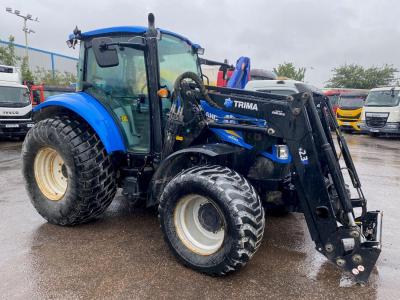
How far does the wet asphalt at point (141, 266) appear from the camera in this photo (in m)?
2.85

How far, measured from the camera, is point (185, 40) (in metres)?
4.26

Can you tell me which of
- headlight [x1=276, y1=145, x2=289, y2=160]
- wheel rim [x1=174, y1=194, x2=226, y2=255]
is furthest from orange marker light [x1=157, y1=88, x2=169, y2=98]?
headlight [x1=276, y1=145, x2=289, y2=160]

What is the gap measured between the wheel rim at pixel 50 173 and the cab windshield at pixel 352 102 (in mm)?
17437

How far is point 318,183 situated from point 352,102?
58.2ft

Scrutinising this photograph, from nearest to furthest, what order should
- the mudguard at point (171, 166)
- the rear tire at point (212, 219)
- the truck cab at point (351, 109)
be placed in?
the rear tire at point (212, 219) → the mudguard at point (171, 166) → the truck cab at point (351, 109)

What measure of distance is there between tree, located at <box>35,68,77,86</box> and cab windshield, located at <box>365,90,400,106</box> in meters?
18.7

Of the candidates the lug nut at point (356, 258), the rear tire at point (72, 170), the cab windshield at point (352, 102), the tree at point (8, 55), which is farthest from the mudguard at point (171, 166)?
the tree at point (8, 55)

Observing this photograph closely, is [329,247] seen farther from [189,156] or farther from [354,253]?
[189,156]

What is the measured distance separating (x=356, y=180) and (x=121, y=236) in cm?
247

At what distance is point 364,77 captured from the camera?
4016cm

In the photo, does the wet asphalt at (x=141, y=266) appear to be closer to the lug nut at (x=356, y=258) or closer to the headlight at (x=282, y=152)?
the lug nut at (x=356, y=258)

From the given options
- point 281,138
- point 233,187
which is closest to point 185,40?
point 281,138

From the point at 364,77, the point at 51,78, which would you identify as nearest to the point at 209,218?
the point at 51,78

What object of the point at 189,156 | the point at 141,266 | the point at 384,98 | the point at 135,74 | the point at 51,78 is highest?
the point at 51,78
